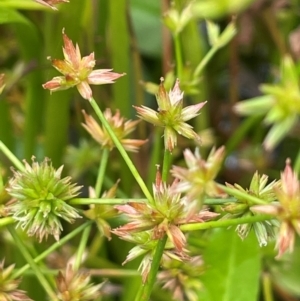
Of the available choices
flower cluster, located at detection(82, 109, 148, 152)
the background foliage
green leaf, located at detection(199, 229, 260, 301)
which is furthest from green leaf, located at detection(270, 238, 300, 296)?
flower cluster, located at detection(82, 109, 148, 152)

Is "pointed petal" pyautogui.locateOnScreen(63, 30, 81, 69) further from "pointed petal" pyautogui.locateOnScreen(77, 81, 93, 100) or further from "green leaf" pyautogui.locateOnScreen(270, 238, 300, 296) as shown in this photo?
"green leaf" pyautogui.locateOnScreen(270, 238, 300, 296)

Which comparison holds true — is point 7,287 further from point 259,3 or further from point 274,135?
point 259,3

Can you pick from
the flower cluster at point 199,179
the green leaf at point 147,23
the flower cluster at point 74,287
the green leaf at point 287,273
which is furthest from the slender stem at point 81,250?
the green leaf at point 147,23

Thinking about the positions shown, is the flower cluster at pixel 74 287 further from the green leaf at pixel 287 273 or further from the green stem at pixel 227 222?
the green leaf at pixel 287 273

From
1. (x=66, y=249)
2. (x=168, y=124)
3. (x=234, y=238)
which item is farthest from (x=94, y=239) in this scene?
(x=168, y=124)

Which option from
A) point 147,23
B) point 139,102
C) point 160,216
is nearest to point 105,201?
point 160,216
